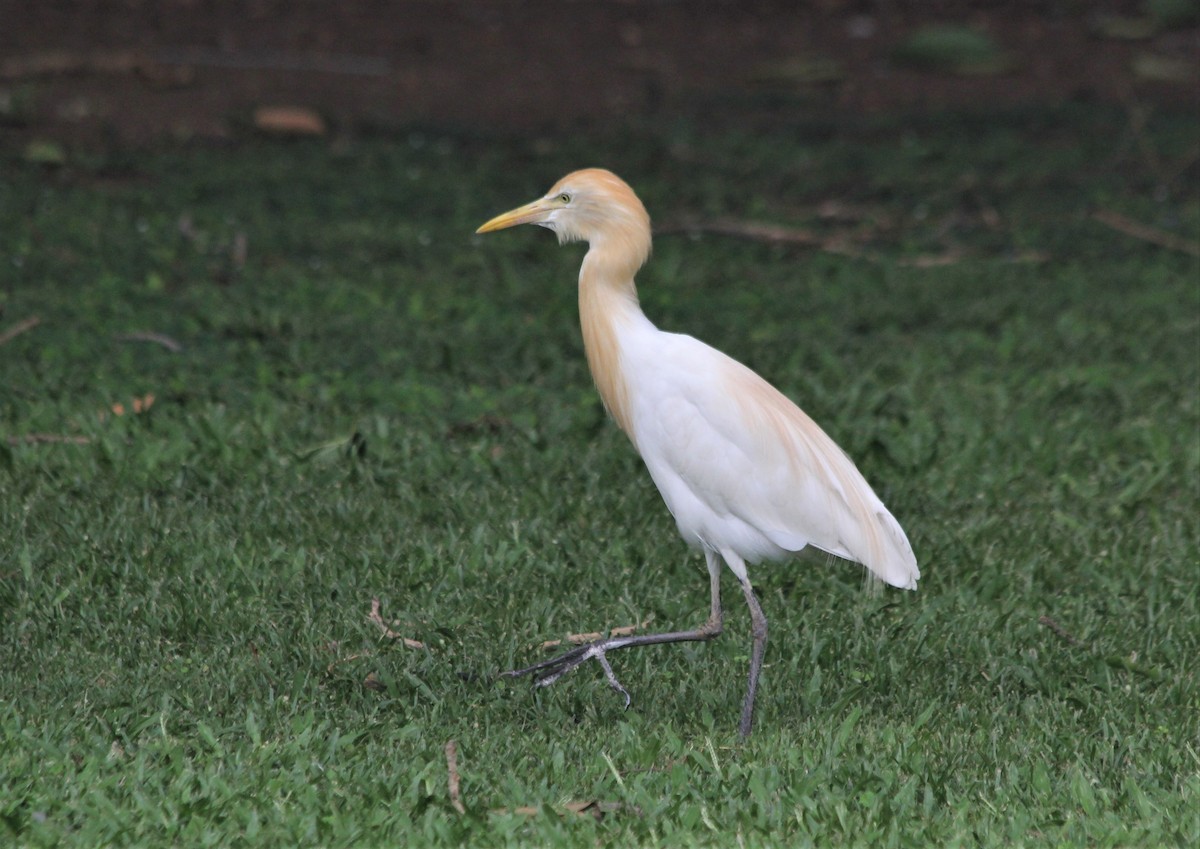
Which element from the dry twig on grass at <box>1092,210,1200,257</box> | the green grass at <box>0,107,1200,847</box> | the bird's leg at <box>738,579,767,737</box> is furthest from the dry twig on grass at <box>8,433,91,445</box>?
the dry twig on grass at <box>1092,210,1200,257</box>

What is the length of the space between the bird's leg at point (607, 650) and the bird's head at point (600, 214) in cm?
78

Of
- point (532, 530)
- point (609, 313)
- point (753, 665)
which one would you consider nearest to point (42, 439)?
point (532, 530)

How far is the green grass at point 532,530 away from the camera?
3225 millimetres

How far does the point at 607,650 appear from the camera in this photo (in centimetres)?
380

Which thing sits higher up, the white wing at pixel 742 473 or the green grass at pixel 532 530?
the white wing at pixel 742 473

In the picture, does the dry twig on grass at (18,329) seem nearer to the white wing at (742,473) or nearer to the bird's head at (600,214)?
the bird's head at (600,214)

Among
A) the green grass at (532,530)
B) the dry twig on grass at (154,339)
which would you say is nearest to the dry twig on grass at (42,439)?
the green grass at (532,530)

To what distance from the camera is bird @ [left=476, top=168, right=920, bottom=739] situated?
3689 millimetres

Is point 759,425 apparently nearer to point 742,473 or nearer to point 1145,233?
point 742,473

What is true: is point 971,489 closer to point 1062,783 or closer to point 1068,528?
point 1068,528

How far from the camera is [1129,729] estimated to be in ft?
11.9

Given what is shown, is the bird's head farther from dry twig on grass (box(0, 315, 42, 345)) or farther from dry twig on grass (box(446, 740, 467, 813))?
dry twig on grass (box(0, 315, 42, 345))

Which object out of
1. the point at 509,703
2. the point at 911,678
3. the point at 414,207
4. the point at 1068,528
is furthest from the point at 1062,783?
the point at 414,207

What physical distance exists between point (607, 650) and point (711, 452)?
55 centimetres
